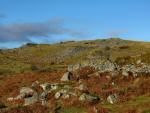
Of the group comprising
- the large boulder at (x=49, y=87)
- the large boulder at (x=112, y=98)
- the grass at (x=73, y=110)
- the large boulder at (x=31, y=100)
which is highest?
the large boulder at (x=49, y=87)

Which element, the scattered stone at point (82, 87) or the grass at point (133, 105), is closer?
the grass at point (133, 105)

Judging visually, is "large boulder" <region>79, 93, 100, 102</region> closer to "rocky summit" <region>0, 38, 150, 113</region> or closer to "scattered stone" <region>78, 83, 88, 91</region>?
"rocky summit" <region>0, 38, 150, 113</region>

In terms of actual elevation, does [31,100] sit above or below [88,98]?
below

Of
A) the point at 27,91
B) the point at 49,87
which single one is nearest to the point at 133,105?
the point at 49,87

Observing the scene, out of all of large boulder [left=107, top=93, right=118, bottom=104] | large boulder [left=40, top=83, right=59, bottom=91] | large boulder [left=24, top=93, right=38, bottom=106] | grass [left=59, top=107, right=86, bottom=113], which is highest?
large boulder [left=40, top=83, right=59, bottom=91]

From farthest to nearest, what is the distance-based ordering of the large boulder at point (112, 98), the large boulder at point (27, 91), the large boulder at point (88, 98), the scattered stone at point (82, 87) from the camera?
the large boulder at point (27, 91), the scattered stone at point (82, 87), the large boulder at point (88, 98), the large boulder at point (112, 98)

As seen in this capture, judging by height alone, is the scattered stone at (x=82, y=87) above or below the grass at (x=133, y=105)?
above

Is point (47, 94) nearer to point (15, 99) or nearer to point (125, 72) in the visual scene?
point (15, 99)

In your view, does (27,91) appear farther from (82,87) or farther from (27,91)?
(82,87)

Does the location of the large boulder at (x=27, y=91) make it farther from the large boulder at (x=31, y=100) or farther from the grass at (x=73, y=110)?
the grass at (x=73, y=110)

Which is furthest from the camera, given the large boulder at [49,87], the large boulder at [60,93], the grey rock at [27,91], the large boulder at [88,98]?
the large boulder at [49,87]

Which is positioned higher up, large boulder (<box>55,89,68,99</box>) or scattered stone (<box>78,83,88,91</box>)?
scattered stone (<box>78,83,88,91</box>)

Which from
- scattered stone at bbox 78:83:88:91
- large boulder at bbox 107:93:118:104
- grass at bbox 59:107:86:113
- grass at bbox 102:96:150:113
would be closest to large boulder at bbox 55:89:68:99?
scattered stone at bbox 78:83:88:91

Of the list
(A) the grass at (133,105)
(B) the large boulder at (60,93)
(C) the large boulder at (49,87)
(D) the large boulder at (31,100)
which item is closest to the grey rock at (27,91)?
(C) the large boulder at (49,87)
